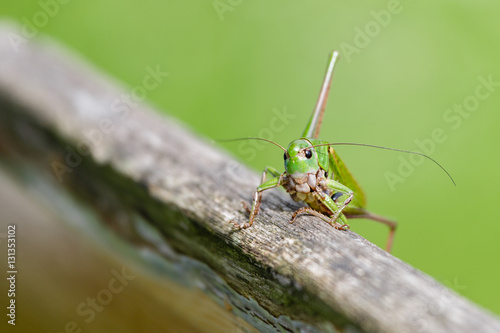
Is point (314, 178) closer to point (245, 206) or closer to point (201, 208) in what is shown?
point (245, 206)

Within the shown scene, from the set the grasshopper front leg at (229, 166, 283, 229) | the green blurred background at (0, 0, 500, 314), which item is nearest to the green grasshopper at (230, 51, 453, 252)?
the grasshopper front leg at (229, 166, 283, 229)

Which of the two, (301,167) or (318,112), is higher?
(318,112)

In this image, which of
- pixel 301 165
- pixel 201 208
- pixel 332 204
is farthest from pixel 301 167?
pixel 201 208

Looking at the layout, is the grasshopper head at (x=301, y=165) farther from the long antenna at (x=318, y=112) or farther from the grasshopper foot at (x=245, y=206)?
the grasshopper foot at (x=245, y=206)

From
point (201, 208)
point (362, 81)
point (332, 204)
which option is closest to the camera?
point (201, 208)

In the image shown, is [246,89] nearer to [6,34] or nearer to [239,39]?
[239,39]

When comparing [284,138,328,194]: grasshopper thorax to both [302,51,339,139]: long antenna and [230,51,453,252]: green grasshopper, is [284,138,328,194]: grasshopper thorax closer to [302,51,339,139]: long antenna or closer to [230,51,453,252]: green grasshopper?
[230,51,453,252]: green grasshopper

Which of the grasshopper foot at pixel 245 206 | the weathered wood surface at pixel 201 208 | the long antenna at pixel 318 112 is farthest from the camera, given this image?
the long antenna at pixel 318 112

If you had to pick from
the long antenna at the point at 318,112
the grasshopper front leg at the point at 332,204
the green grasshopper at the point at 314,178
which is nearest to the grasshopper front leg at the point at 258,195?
the green grasshopper at the point at 314,178
